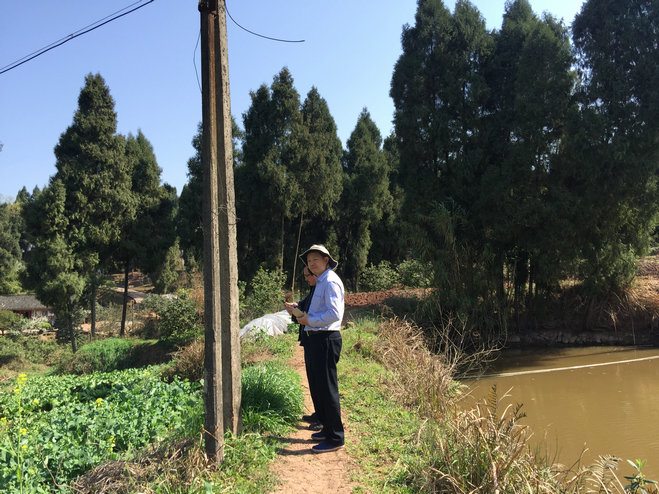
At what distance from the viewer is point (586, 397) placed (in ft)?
24.5

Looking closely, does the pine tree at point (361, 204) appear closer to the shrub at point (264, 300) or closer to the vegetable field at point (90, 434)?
the shrub at point (264, 300)

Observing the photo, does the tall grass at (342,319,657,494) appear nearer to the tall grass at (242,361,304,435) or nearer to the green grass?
the green grass

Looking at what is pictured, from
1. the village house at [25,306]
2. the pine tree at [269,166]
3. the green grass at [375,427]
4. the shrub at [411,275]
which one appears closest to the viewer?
the green grass at [375,427]

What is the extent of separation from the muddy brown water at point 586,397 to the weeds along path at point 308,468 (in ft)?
5.76

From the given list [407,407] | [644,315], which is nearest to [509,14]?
[644,315]

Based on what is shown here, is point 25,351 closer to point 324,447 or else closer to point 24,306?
point 24,306

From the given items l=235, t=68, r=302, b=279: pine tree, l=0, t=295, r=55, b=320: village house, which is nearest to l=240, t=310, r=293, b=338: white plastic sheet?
l=235, t=68, r=302, b=279: pine tree

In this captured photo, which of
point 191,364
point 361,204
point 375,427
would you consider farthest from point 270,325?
point 361,204

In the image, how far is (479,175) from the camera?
38.1 feet

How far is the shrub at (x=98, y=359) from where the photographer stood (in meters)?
13.7

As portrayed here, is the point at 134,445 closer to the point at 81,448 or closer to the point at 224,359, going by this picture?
the point at 81,448

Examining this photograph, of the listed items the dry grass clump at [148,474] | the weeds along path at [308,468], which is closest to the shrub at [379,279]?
the weeds along path at [308,468]

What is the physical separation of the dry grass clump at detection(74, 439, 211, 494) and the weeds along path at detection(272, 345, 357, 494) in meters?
0.60

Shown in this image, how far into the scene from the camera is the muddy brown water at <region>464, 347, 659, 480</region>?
5452mm
